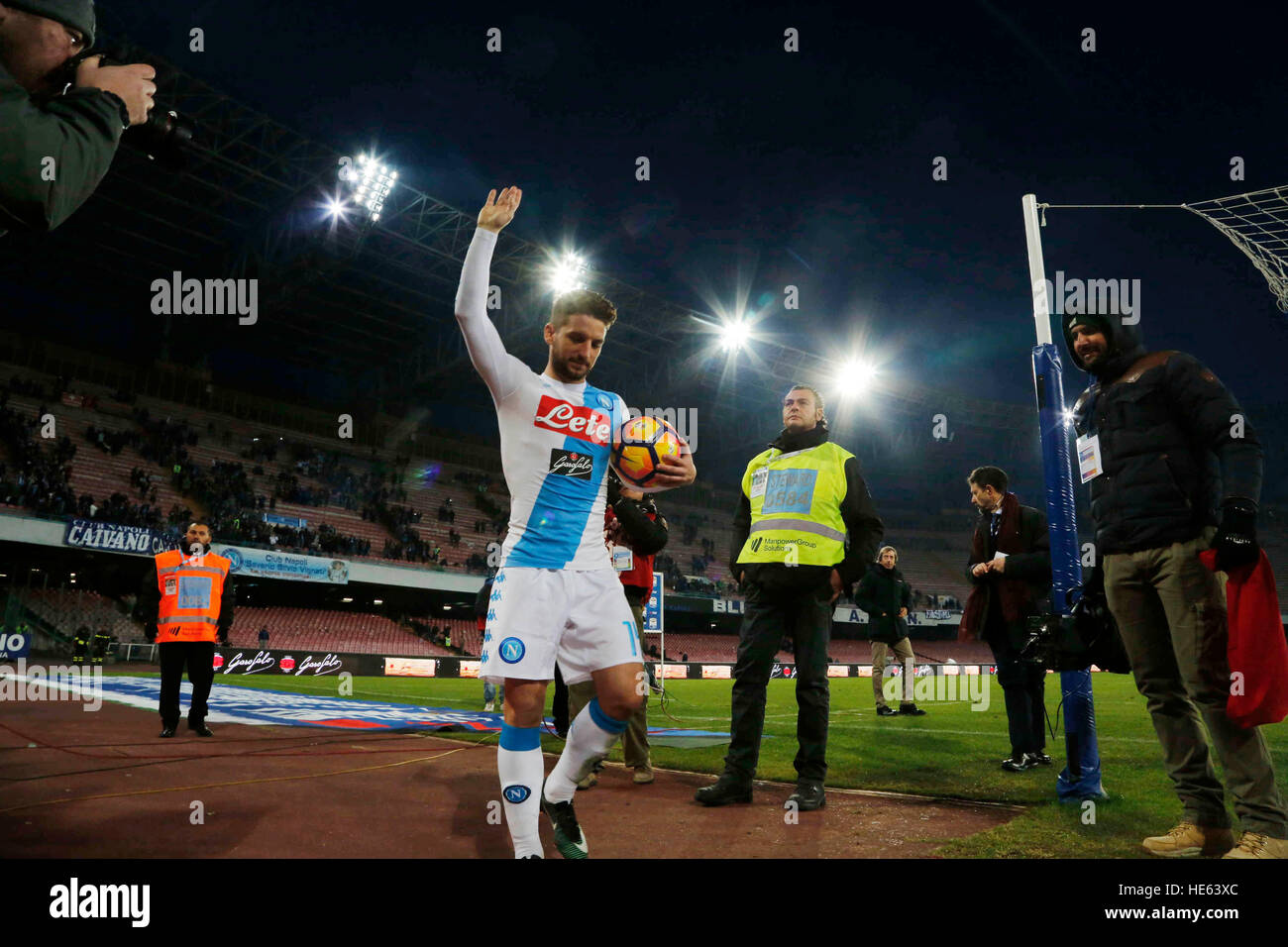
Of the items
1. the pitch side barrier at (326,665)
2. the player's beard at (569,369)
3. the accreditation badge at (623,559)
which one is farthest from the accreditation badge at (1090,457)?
the pitch side barrier at (326,665)

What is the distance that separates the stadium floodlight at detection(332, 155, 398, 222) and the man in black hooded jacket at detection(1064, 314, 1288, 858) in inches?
980

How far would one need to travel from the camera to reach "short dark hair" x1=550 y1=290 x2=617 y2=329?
11.2 feet

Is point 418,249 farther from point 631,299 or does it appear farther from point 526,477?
point 526,477

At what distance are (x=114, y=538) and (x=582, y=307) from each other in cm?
2664

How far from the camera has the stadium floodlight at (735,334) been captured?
3556 centimetres

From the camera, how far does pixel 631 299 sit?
3266cm

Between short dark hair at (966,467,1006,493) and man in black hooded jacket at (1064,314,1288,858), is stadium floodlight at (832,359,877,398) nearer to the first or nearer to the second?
short dark hair at (966,467,1006,493)

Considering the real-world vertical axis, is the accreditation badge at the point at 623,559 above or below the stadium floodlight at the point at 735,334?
below

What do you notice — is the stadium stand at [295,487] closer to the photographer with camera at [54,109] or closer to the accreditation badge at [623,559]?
the accreditation badge at [623,559]

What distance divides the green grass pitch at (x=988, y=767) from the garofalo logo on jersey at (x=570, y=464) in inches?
86.2

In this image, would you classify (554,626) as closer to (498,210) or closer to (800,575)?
(498,210)
